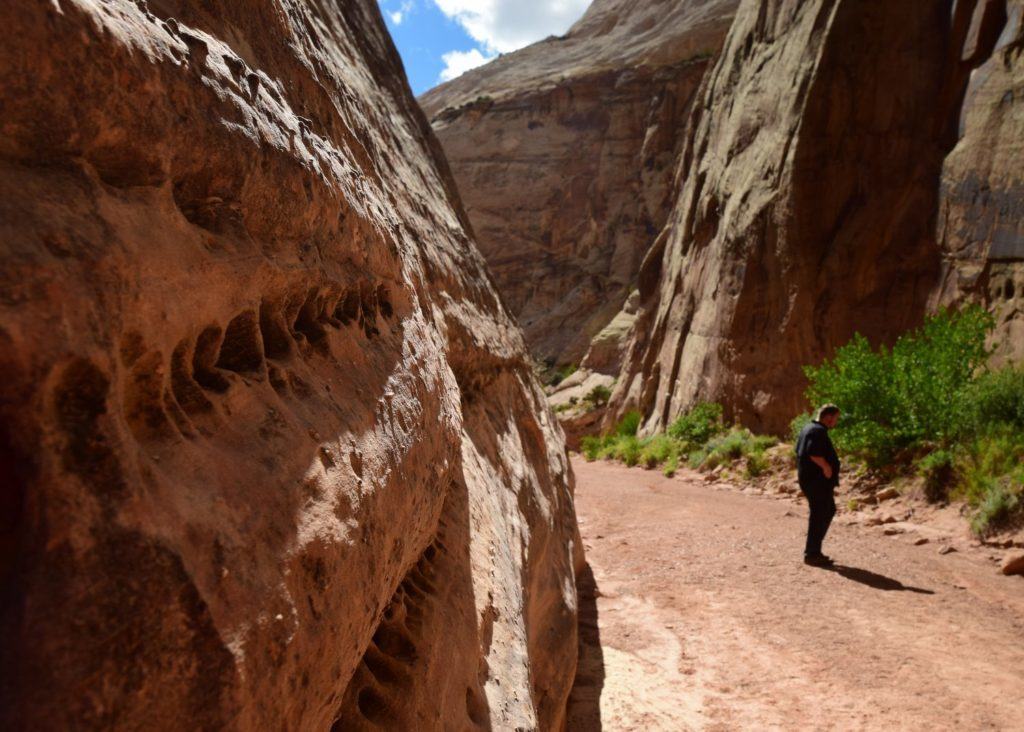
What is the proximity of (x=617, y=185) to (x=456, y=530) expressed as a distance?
3148cm

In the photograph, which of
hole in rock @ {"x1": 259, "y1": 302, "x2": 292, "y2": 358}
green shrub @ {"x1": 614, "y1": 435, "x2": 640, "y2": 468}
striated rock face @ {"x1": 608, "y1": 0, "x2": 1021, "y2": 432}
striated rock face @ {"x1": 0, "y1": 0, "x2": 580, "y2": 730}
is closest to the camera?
A: striated rock face @ {"x1": 0, "y1": 0, "x2": 580, "y2": 730}

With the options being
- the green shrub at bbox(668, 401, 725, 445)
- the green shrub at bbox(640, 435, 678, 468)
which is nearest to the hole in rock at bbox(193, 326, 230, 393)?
the green shrub at bbox(640, 435, 678, 468)

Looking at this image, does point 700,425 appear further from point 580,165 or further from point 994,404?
point 580,165

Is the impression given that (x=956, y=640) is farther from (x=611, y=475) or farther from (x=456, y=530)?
(x=611, y=475)

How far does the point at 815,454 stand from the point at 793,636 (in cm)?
209

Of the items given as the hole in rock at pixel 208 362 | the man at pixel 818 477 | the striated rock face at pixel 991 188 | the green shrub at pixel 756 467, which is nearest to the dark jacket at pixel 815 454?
the man at pixel 818 477

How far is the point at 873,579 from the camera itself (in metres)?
5.68

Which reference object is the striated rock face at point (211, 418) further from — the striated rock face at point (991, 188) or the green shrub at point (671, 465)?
the green shrub at point (671, 465)

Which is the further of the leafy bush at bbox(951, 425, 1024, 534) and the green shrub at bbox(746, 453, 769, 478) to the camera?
the green shrub at bbox(746, 453, 769, 478)

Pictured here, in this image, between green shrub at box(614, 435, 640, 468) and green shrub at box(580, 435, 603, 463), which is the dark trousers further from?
green shrub at box(580, 435, 603, 463)

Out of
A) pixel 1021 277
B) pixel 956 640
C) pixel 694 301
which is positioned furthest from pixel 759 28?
pixel 956 640

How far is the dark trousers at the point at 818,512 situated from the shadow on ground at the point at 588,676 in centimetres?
205

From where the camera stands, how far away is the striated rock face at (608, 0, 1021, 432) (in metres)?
11.0

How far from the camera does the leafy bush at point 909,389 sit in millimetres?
7992
